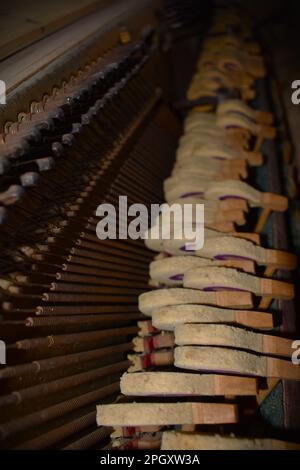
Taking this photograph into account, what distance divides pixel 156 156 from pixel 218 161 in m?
0.71

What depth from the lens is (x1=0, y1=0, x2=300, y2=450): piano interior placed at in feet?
6.23

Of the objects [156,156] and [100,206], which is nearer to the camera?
[100,206]

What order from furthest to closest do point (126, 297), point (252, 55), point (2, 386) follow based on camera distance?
point (252, 55)
point (126, 297)
point (2, 386)

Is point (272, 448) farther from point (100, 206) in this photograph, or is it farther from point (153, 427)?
point (100, 206)

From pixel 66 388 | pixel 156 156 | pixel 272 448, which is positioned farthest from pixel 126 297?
pixel 156 156

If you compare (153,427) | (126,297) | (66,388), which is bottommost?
(153,427)

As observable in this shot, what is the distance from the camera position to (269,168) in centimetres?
355

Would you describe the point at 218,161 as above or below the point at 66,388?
above

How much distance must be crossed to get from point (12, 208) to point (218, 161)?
1.83 meters

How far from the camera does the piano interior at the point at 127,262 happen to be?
6.23 ft

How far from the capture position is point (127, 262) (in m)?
2.86

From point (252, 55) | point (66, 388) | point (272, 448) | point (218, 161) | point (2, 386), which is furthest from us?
point (252, 55)

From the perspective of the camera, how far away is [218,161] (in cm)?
336

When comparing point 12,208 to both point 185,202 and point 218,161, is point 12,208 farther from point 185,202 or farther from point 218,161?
point 218,161
